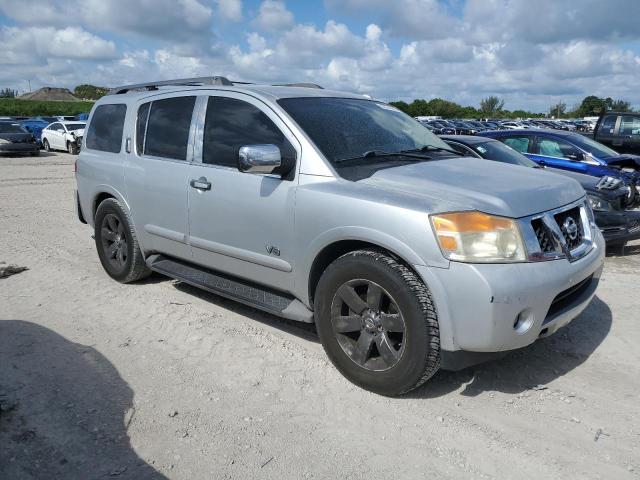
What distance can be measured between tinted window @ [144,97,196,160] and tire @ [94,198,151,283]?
791mm

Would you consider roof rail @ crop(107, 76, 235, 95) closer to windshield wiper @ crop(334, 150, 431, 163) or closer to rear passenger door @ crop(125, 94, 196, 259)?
rear passenger door @ crop(125, 94, 196, 259)

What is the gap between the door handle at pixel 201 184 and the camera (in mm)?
4402

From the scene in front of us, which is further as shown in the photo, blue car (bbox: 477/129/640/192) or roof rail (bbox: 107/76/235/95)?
blue car (bbox: 477/129/640/192)

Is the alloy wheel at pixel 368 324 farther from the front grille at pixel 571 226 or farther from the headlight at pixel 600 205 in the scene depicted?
the headlight at pixel 600 205

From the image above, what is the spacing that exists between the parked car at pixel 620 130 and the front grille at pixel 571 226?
30.8ft

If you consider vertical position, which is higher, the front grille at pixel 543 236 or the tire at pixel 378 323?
the front grille at pixel 543 236

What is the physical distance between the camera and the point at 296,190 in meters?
3.81

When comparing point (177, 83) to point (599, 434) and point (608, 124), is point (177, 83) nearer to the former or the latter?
point (599, 434)

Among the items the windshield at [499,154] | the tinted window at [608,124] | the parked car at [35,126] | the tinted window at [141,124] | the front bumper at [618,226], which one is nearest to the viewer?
the tinted window at [141,124]

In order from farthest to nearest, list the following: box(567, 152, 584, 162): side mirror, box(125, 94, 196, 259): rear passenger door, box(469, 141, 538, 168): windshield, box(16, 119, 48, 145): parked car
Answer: box(16, 119, 48, 145): parked car, box(567, 152, 584, 162): side mirror, box(469, 141, 538, 168): windshield, box(125, 94, 196, 259): rear passenger door

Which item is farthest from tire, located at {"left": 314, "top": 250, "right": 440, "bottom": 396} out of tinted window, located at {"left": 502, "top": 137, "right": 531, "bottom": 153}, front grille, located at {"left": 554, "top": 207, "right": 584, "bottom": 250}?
tinted window, located at {"left": 502, "top": 137, "right": 531, "bottom": 153}

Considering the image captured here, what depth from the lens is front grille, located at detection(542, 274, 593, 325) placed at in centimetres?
338

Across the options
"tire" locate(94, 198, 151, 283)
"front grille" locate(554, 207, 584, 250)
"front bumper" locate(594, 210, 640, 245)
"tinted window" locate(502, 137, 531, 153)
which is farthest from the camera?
"tinted window" locate(502, 137, 531, 153)

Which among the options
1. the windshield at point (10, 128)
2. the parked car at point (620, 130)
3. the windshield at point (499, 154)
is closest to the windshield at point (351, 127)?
the windshield at point (499, 154)
